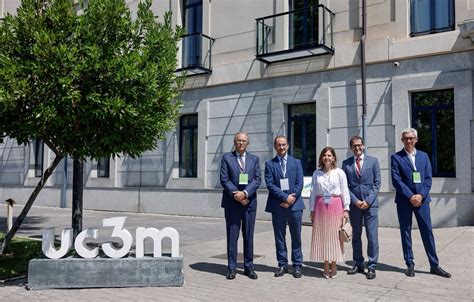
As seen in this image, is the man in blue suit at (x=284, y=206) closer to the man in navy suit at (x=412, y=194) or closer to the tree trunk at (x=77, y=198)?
the man in navy suit at (x=412, y=194)

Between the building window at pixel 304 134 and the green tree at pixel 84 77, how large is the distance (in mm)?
7750

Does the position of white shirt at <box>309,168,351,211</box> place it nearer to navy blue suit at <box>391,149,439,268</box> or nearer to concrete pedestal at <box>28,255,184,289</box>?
navy blue suit at <box>391,149,439,268</box>

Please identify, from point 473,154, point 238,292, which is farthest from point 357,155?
point 473,154

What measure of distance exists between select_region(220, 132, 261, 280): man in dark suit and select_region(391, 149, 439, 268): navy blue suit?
1.98 metres

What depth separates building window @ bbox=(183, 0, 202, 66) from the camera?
16.4 meters

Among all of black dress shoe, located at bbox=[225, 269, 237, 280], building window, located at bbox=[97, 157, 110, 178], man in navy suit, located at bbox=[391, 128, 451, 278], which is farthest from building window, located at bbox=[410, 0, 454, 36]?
building window, located at bbox=[97, 157, 110, 178]

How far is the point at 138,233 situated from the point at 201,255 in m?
2.45

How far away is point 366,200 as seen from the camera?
6.49 metres

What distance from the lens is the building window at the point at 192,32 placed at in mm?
16438

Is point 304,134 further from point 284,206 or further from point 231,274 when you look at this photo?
point 231,274

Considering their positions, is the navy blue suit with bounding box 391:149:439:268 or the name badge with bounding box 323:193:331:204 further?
the navy blue suit with bounding box 391:149:439:268

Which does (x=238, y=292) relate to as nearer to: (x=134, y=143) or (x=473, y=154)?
(x=134, y=143)

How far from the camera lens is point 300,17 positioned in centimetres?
1441

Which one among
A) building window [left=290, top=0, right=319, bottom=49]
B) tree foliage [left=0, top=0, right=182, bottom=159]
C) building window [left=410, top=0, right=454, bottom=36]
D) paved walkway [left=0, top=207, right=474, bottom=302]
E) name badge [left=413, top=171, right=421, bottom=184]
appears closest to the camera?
paved walkway [left=0, top=207, right=474, bottom=302]
